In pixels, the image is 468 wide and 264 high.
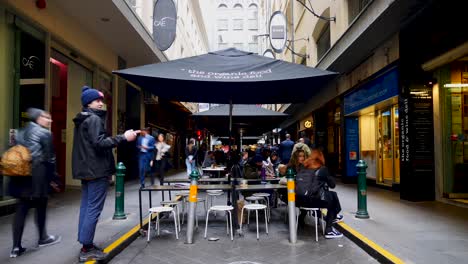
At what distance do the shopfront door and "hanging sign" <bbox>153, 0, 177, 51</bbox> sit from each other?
759 centimetres

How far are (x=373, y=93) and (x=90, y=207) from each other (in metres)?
9.96

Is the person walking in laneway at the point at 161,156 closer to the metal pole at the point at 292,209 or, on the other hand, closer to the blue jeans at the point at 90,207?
the metal pole at the point at 292,209

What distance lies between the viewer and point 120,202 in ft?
24.7

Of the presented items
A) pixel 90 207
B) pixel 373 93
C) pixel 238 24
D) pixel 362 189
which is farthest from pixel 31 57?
pixel 238 24

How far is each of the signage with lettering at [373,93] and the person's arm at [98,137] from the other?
27.2 ft

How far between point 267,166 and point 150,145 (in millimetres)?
4318

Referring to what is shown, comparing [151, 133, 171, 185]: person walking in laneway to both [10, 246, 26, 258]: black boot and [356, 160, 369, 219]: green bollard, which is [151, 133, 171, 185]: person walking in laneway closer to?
[356, 160, 369, 219]: green bollard

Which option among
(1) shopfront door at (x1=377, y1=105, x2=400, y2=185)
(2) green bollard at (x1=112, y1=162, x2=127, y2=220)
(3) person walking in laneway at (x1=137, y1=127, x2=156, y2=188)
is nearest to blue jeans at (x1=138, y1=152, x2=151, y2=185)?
(3) person walking in laneway at (x1=137, y1=127, x2=156, y2=188)

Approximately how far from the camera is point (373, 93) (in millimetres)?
12422

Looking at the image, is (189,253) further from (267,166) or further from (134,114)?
(134,114)

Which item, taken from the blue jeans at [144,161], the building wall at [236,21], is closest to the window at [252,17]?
the building wall at [236,21]

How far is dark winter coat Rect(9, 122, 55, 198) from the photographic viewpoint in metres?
4.94

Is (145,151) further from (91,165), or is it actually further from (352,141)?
(352,141)

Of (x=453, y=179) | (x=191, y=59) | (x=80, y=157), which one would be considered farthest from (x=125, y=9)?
(x=453, y=179)
